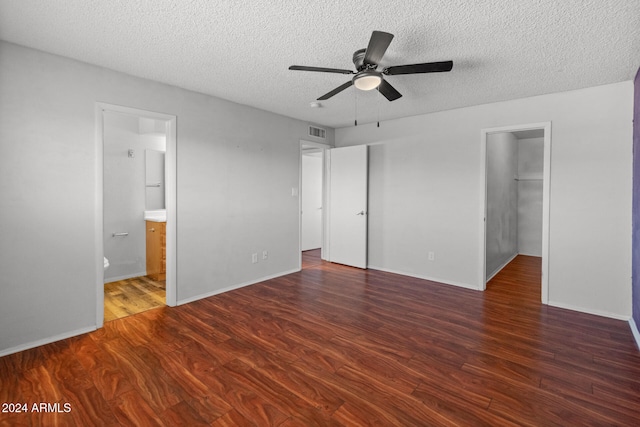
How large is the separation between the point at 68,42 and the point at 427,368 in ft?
12.1

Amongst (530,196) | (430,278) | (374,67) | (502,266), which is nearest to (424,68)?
(374,67)

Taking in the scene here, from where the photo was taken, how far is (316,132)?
214 inches

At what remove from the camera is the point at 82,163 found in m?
2.83

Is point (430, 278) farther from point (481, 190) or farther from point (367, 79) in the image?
point (367, 79)

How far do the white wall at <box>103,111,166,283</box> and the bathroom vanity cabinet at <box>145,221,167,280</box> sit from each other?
127mm

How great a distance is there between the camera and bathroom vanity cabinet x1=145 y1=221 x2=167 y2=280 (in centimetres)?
431

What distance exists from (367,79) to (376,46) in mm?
338

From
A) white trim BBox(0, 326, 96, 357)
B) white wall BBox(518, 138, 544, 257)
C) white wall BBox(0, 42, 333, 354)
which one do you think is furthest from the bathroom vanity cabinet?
white wall BBox(518, 138, 544, 257)

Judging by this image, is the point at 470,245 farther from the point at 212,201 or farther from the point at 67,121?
the point at 67,121

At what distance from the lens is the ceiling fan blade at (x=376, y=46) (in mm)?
1905

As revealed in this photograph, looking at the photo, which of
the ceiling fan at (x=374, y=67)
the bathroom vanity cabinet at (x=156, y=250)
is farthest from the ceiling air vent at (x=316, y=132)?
the ceiling fan at (x=374, y=67)

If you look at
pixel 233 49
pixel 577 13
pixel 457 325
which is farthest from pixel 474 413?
pixel 233 49

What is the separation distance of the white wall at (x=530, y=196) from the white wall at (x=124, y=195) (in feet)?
23.1

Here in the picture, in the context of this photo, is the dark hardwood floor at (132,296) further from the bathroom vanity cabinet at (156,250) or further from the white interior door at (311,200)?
the white interior door at (311,200)
